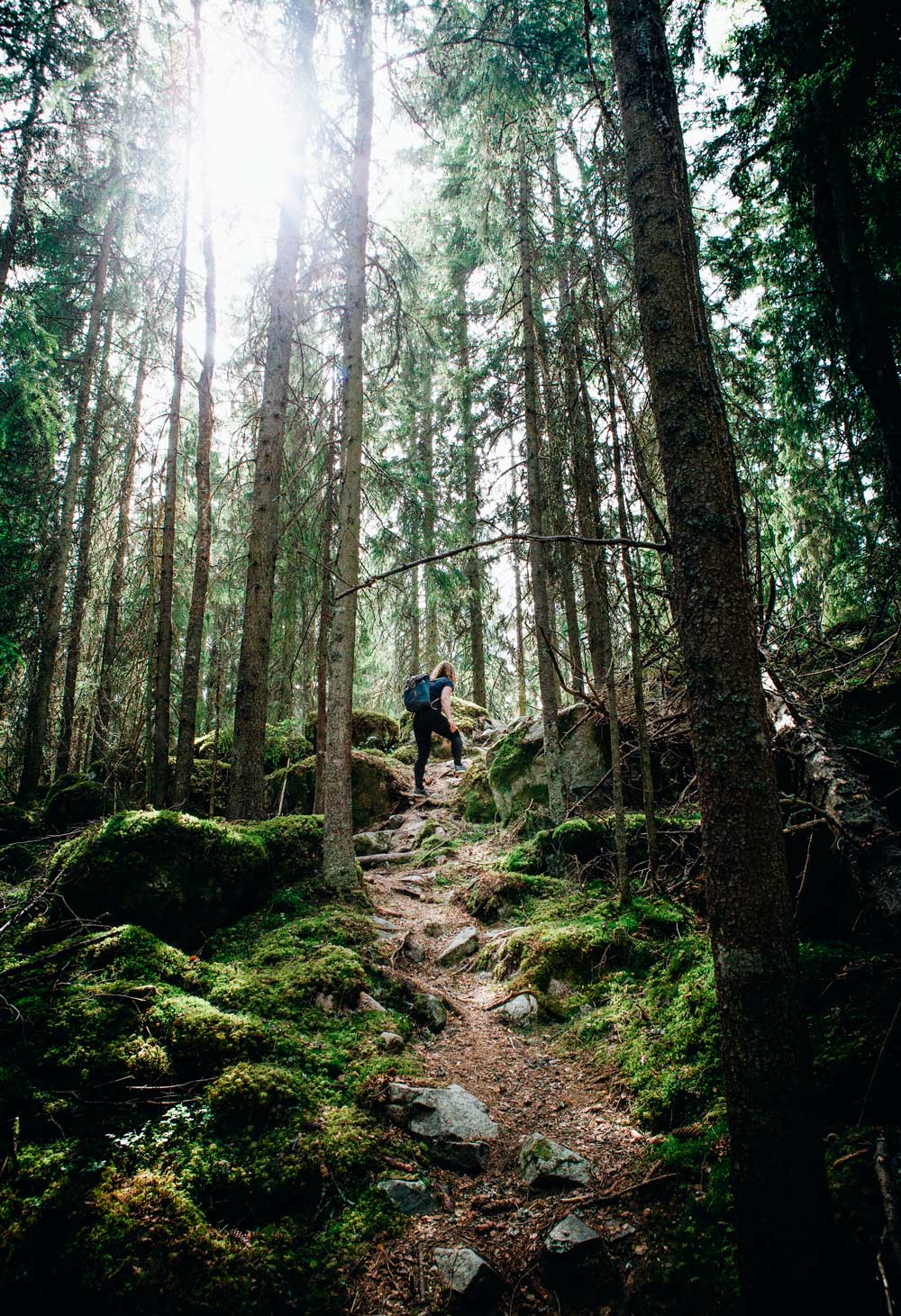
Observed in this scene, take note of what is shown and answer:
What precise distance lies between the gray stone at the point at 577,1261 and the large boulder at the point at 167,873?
11.5 ft

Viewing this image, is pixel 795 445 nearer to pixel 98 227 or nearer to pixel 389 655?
pixel 389 655

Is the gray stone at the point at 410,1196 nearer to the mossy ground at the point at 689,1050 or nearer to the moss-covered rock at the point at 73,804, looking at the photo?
the mossy ground at the point at 689,1050

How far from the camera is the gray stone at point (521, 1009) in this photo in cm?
415

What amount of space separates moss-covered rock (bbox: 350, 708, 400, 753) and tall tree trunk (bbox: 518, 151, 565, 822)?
605cm

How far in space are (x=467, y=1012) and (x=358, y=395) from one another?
6609 millimetres

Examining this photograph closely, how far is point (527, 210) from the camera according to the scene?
324 inches

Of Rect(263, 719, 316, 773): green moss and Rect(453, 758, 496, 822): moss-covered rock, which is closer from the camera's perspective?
Rect(453, 758, 496, 822): moss-covered rock

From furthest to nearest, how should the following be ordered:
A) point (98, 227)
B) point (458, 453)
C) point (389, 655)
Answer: point (389, 655)
point (98, 227)
point (458, 453)

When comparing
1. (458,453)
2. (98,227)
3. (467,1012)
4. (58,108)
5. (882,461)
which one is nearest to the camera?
(467,1012)

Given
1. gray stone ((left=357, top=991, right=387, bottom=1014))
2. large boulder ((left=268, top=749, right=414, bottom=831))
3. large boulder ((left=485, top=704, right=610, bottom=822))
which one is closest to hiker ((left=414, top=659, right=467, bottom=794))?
large boulder ((left=268, top=749, right=414, bottom=831))

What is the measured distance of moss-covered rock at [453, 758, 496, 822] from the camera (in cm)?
914

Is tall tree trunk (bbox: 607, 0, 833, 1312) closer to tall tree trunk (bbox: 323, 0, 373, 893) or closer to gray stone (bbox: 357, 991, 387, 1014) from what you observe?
gray stone (bbox: 357, 991, 387, 1014)

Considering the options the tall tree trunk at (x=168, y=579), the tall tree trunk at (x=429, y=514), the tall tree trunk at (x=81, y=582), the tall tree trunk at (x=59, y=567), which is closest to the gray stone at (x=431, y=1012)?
the tall tree trunk at (x=168, y=579)

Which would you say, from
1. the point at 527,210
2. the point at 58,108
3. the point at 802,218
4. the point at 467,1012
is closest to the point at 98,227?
the point at 58,108
